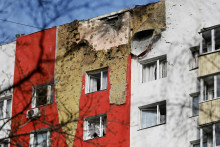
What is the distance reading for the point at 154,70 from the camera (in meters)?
27.0

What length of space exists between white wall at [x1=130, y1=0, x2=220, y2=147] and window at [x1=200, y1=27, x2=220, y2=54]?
43cm

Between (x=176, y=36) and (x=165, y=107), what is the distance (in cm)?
296

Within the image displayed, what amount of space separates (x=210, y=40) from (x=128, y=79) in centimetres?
377

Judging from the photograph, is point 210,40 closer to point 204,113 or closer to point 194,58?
point 194,58

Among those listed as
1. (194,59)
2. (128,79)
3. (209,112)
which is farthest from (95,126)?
(209,112)

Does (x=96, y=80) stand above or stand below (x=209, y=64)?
above

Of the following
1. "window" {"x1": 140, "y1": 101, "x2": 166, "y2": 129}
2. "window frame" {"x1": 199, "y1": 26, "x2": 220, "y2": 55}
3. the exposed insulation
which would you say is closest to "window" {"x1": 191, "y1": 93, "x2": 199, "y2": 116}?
"window" {"x1": 140, "y1": 101, "x2": 166, "y2": 129}

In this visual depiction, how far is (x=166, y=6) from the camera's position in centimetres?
2761

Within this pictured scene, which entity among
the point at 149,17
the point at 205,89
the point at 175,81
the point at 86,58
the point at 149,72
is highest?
the point at 149,17

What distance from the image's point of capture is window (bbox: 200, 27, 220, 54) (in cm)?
2485

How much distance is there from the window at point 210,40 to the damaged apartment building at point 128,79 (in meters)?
0.04

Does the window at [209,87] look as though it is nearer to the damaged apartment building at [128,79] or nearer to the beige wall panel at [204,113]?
the damaged apartment building at [128,79]

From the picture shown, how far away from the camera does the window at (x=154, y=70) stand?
26609mm

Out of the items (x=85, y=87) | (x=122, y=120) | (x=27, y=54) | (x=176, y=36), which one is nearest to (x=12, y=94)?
(x=27, y=54)
